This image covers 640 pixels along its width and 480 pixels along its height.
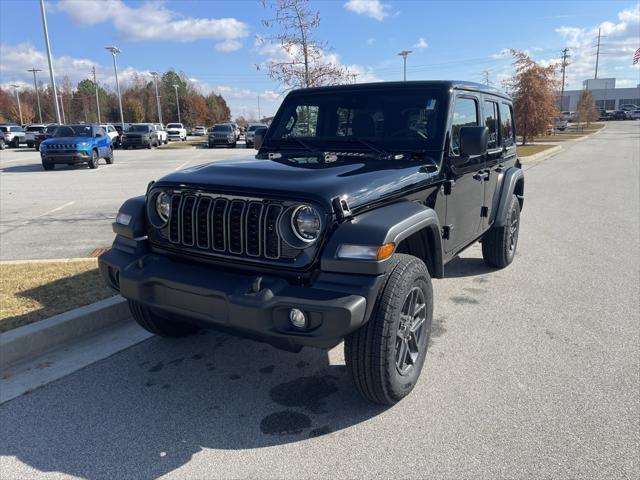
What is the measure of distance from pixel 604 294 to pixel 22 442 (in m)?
5.14

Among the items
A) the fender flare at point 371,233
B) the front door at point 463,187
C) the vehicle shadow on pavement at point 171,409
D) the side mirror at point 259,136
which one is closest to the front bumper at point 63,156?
the side mirror at point 259,136

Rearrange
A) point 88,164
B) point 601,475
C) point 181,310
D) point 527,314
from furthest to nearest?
1. point 88,164
2. point 527,314
3. point 181,310
4. point 601,475

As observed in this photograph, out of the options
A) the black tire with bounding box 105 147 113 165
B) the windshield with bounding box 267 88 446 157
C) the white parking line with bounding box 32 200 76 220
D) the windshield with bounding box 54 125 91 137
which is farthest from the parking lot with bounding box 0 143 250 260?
the windshield with bounding box 267 88 446 157

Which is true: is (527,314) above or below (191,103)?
below

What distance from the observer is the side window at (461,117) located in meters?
A: 4.06

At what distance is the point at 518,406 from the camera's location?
3.15 metres

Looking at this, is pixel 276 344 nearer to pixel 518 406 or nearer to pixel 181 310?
pixel 181 310

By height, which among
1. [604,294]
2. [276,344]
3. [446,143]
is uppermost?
[446,143]

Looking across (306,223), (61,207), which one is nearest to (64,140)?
(61,207)

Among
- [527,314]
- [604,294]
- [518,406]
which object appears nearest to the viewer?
[518,406]

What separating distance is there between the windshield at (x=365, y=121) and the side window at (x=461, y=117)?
180mm

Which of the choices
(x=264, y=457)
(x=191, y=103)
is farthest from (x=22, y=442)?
(x=191, y=103)

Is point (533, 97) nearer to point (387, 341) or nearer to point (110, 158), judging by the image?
point (110, 158)

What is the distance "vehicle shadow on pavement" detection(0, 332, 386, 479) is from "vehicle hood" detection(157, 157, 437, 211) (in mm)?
1306
